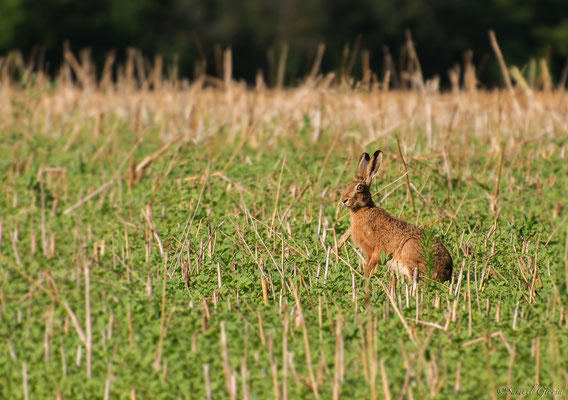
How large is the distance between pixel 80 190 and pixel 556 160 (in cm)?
420

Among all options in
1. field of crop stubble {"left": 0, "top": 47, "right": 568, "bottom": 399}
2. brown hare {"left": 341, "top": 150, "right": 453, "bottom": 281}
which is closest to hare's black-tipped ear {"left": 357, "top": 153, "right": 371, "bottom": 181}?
brown hare {"left": 341, "top": 150, "right": 453, "bottom": 281}

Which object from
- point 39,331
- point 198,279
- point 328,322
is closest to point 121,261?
point 198,279

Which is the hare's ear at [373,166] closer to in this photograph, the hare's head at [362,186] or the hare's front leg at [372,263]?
the hare's head at [362,186]

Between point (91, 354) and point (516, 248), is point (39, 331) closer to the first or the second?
point (91, 354)

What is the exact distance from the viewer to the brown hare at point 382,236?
156 inches

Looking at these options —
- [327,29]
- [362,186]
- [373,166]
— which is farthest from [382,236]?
[327,29]

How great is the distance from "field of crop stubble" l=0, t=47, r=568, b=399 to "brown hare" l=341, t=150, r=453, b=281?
88 mm

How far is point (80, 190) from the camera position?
612 cm

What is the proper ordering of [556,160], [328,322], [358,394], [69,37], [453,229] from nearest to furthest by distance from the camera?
[358,394] < [328,322] < [453,229] < [556,160] < [69,37]

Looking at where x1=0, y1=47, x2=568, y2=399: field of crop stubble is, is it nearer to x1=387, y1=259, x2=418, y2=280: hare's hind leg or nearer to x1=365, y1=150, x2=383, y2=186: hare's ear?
x1=387, y1=259, x2=418, y2=280: hare's hind leg

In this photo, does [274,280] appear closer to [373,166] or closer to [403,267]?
[403,267]

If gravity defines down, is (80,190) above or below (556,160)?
below

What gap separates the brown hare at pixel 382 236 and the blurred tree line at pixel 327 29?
24.7m

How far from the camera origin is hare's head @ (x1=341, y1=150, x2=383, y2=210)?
4.22 meters
